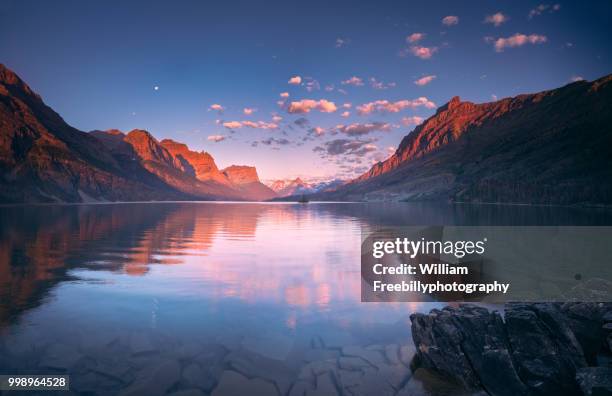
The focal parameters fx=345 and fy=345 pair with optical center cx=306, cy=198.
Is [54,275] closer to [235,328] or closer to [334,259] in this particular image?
[235,328]

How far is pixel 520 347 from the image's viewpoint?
13180 mm

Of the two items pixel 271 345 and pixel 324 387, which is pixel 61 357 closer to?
pixel 271 345

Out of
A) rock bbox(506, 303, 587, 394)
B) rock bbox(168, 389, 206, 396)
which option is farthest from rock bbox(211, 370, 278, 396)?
rock bbox(506, 303, 587, 394)

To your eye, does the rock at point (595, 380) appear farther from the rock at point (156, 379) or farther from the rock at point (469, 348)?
the rock at point (156, 379)

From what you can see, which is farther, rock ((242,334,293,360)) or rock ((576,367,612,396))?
rock ((242,334,293,360))

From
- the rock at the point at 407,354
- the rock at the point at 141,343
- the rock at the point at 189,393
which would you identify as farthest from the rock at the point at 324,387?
the rock at the point at 141,343

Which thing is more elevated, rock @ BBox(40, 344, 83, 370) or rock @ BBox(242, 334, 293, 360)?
rock @ BBox(40, 344, 83, 370)

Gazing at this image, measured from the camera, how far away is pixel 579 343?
44.4ft

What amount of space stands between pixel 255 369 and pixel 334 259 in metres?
24.0

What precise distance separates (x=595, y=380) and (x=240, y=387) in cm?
1164

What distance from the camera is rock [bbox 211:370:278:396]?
12084 mm

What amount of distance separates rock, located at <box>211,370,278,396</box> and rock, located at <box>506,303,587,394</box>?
9148mm

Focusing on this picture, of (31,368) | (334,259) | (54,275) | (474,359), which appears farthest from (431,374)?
(54,275)

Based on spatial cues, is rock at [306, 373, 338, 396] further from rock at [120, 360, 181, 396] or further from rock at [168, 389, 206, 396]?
rock at [120, 360, 181, 396]
